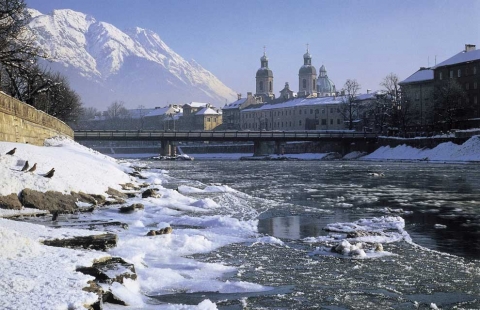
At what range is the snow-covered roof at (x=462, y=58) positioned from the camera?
10831 cm

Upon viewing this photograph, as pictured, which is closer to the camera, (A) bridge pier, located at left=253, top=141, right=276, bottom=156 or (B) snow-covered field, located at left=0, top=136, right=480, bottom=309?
(B) snow-covered field, located at left=0, top=136, right=480, bottom=309

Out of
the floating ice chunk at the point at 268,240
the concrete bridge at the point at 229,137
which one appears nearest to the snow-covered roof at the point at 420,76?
the concrete bridge at the point at 229,137

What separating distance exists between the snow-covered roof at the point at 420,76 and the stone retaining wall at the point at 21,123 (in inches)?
3903

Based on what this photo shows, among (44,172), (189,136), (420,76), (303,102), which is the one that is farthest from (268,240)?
(303,102)

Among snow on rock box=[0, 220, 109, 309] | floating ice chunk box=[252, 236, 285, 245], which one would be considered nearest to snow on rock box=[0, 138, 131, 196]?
snow on rock box=[0, 220, 109, 309]

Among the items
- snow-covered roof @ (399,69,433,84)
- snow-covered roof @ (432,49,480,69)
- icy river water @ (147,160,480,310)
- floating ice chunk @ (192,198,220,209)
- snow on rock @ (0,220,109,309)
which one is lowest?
icy river water @ (147,160,480,310)

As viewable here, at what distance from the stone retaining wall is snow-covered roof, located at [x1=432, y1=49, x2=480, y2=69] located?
8993 centimetres

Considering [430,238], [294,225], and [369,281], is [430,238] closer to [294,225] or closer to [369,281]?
[294,225]

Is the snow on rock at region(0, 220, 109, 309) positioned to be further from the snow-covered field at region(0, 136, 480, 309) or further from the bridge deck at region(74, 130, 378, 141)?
the bridge deck at region(74, 130, 378, 141)

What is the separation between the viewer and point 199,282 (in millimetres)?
11328

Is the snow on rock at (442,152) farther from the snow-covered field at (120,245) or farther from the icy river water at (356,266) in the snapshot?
the snow-covered field at (120,245)

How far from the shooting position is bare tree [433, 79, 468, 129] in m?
95.8

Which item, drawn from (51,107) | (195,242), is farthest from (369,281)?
(51,107)

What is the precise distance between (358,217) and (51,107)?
6248 centimetres
